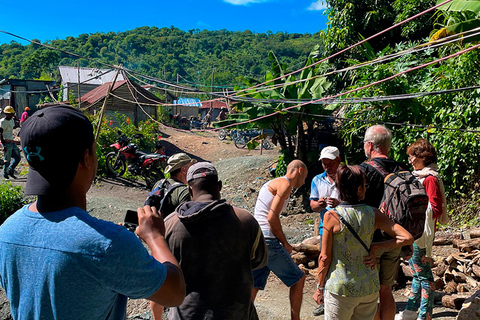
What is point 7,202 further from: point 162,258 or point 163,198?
point 162,258

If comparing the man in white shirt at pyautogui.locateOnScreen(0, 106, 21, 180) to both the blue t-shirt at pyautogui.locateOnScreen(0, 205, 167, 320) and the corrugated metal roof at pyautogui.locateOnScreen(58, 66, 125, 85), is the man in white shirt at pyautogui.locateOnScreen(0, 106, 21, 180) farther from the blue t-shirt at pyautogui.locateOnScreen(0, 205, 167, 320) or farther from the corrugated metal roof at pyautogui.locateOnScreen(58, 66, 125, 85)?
the corrugated metal roof at pyautogui.locateOnScreen(58, 66, 125, 85)

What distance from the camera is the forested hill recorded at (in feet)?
289

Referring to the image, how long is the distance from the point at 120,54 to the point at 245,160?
103m

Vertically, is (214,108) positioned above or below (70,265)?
above

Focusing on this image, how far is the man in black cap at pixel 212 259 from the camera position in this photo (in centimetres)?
239

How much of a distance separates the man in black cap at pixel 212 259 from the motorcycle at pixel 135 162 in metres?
9.50

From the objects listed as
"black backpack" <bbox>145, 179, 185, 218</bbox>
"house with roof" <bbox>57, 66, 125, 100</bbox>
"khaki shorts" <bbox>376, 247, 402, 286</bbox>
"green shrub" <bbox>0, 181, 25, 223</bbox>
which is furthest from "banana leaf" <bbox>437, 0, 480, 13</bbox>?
"house with roof" <bbox>57, 66, 125, 100</bbox>

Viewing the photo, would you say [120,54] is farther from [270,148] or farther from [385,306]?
[385,306]

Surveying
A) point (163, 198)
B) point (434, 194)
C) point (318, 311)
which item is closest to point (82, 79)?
point (163, 198)

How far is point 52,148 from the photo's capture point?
1.33 m

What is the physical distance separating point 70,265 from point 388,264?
2909 millimetres

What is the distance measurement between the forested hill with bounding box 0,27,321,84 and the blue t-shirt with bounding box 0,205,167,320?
75.6m

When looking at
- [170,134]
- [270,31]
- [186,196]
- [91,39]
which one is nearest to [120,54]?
[91,39]

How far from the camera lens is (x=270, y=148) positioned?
2200 centimetres
